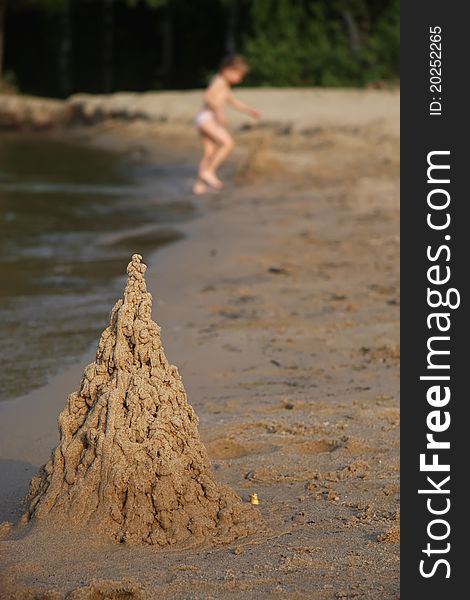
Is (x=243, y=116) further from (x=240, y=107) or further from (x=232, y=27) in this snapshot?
(x=232, y=27)

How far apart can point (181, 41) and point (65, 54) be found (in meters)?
3.82

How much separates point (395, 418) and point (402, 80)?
1.70 meters

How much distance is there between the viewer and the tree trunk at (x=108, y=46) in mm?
33906

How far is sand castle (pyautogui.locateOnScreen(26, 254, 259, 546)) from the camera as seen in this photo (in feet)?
13.3

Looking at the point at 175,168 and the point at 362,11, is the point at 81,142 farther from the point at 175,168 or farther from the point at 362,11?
the point at 362,11

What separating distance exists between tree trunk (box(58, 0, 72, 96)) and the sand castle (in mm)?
29612

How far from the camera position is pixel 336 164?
1534 cm

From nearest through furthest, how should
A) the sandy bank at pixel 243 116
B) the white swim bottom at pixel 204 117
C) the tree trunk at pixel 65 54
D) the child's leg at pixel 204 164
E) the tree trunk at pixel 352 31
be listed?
the child's leg at pixel 204 164 → the white swim bottom at pixel 204 117 → the sandy bank at pixel 243 116 → the tree trunk at pixel 352 31 → the tree trunk at pixel 65 54

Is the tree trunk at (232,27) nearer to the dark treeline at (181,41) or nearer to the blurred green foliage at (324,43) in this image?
the dark treeline at (181,41)

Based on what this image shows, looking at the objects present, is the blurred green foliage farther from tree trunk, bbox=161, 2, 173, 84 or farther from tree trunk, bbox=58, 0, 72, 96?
tree trunk, bbox=58, 0, 72, 96

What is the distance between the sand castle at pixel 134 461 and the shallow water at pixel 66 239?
2055 millimetres

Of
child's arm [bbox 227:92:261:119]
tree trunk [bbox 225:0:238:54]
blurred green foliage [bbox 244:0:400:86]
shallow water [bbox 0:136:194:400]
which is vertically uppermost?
tree trunk [bbox 225:0:238:54]

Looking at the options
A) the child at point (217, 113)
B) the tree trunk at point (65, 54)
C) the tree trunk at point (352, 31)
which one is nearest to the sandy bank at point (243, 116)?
the child at point (217, 113)

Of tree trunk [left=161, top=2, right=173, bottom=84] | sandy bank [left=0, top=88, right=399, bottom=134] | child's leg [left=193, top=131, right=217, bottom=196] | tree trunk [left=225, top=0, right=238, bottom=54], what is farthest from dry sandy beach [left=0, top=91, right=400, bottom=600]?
tree trunk [left=161, top=2, right=173, bottom=84]
